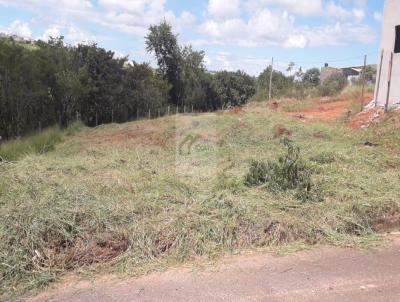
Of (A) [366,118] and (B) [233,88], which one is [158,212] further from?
(B) [233,88]

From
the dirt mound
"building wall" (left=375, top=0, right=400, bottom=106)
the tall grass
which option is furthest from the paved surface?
"building wall" (left=375, top=0, right=400, bottom=106)

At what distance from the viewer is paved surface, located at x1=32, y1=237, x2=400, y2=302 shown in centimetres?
291

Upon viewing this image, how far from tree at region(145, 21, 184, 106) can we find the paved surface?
26.1 metres

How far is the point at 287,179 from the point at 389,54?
28.6ft

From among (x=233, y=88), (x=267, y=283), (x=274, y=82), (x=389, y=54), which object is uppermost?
(x=389, y=54)

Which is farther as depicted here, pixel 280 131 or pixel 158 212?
pixel 280 131

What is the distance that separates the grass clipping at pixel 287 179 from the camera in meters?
4.59

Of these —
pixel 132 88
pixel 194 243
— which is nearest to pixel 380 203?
pixel 194 243

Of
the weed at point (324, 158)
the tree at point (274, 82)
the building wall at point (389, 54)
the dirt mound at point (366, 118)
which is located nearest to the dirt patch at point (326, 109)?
the dirt mound at point (366, 118)

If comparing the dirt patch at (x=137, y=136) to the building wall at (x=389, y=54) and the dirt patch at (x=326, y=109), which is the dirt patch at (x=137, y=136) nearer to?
the dirt patch at (x=326, y=109)

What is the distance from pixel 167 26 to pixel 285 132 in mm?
21561

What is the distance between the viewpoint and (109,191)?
15.5ft

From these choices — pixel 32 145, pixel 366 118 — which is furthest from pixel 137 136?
pixel 366 118

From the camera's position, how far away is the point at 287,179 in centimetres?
484
